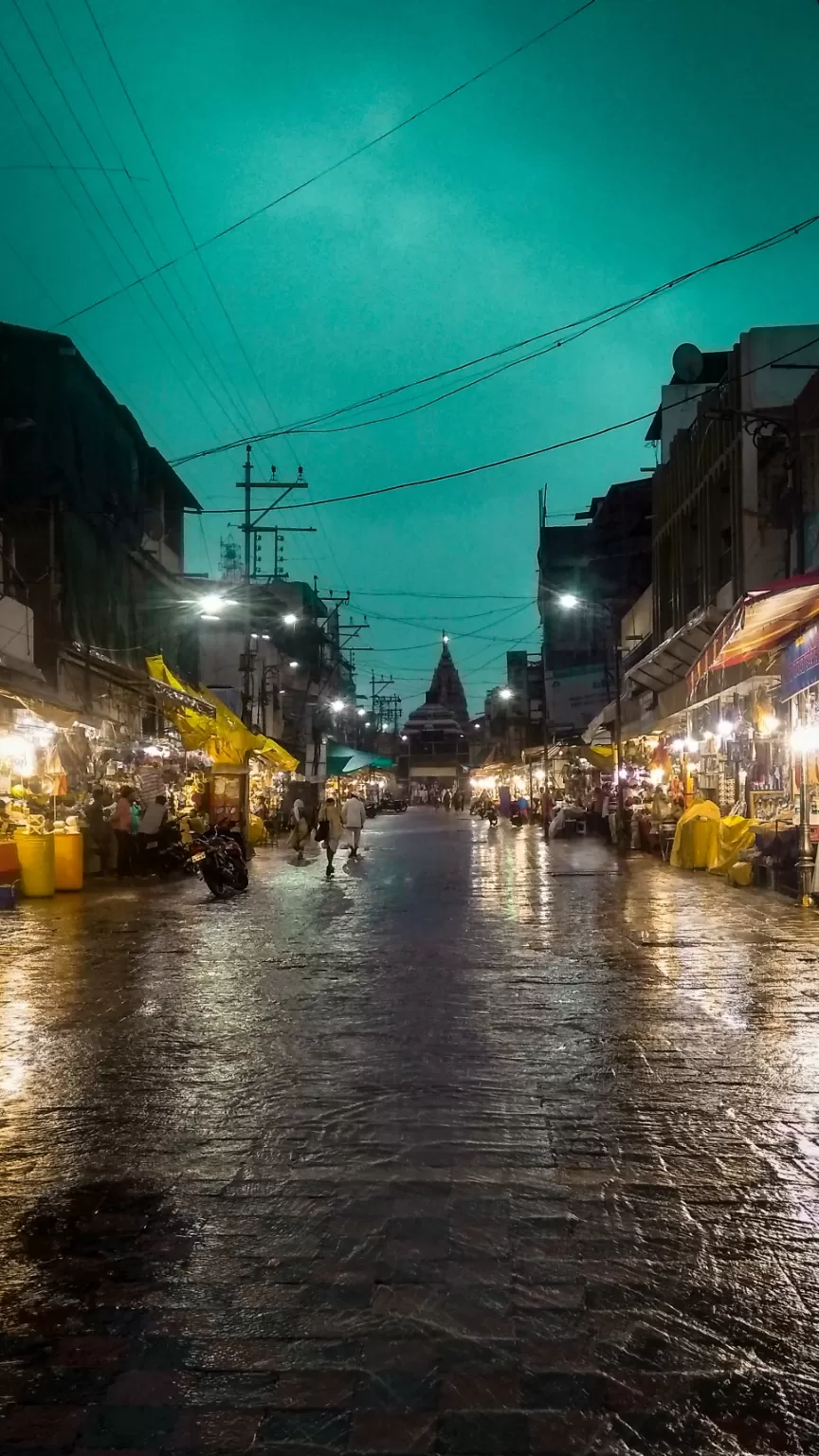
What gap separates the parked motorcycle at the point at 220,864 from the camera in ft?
58.4

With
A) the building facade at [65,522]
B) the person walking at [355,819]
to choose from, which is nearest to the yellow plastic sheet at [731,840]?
the person walking at [355,819]

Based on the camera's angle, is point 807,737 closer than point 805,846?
Yes

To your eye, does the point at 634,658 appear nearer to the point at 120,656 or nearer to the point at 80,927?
the point at 120,656

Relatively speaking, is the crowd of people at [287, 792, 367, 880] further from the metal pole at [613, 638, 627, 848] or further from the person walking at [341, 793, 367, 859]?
the metal pole at [613, 638, 627, 848]

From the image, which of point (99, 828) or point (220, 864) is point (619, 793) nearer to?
point (99, 828)

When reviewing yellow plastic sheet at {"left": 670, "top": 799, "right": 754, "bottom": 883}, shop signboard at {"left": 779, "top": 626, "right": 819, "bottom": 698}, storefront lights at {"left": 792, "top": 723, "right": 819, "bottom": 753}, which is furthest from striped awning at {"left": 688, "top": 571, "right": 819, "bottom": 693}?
yellow plastic sheet at {"left": 670, "top": 799, "right": 754, "bottom": 883}

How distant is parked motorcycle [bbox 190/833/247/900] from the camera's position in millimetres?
17812

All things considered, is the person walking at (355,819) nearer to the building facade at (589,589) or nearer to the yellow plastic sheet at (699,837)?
the yellow plastic sheet at (699,837)

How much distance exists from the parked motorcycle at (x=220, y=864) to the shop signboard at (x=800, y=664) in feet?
29.3

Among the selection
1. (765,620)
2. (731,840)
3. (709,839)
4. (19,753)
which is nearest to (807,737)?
(765,620)

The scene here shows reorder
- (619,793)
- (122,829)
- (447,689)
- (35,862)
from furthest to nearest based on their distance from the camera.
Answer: (447,689) → (619,793) → (122,829) → (35,862)

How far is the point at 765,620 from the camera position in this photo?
1344 centimetres

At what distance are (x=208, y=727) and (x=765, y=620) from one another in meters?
16.1

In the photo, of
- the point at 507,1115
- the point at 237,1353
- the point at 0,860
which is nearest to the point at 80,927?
the point at 0,860
